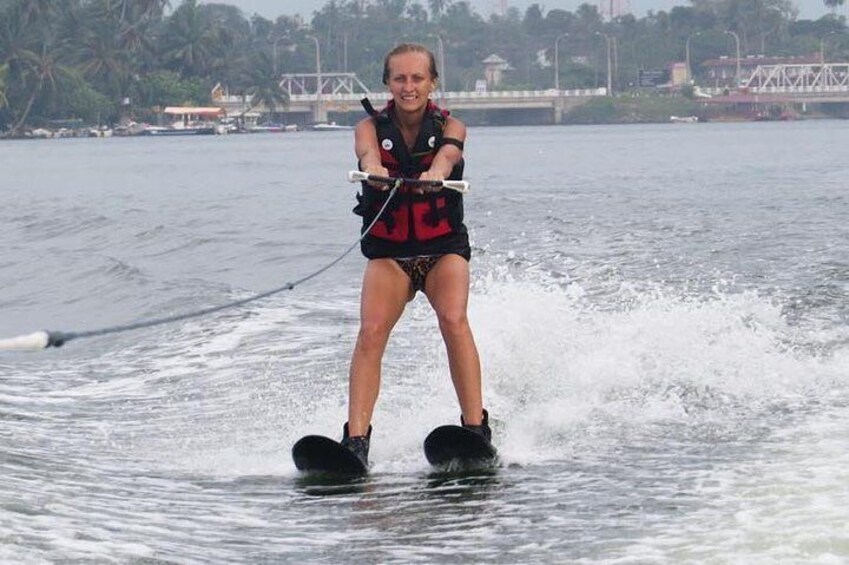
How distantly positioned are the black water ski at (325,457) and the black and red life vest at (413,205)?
32.2 inches

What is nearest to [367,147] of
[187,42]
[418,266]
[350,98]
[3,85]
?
[418,266]

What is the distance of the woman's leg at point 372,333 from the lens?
292 inches

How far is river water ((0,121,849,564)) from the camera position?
245 inches

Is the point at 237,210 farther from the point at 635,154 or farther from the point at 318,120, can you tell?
the point at 318,120

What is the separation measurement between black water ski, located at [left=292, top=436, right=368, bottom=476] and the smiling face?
1364mm

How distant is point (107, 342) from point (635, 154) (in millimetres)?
48755

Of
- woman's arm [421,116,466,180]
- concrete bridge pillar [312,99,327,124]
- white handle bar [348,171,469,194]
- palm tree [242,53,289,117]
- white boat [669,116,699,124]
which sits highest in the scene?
woman's arm [421,116,466,180]

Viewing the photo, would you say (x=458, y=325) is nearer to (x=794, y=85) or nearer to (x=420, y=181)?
(x=420, y=181)

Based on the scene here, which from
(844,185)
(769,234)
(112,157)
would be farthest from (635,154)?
(769,234)

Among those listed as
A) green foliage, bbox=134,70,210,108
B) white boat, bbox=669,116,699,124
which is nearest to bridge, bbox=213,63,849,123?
white boat, bbox=669,116,699,124

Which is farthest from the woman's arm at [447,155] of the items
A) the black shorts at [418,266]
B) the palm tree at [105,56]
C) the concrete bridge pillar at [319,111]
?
the concrete bridge pillar at [319,111]

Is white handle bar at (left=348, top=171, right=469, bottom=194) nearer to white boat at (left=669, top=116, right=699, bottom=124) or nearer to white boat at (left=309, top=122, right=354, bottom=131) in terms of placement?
white boat at (left=309, top=122, right=354, bottom=131)

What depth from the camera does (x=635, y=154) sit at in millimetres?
60219

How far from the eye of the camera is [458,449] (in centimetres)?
739
